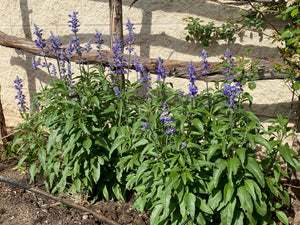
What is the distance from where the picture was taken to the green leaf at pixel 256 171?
85.7 inches

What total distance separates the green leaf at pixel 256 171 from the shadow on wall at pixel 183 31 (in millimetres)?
1912

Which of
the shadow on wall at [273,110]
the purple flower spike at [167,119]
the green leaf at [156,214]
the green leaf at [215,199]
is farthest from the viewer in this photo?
the shadow on wall at [273,110]

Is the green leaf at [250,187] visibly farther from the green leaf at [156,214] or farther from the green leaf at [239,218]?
the green leaf at [156,214]

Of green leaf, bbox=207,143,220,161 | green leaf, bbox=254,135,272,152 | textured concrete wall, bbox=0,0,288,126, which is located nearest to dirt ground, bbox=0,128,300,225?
green leaf, bbox=254,135,272,152

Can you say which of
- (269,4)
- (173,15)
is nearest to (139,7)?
(173,15)

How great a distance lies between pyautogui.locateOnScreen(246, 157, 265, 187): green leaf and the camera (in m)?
2.18

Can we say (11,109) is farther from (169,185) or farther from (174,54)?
(169,185)

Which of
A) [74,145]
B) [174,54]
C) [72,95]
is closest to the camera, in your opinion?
[74,145]

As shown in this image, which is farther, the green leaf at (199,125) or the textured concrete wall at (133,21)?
the textured concrete wall at (133,21)

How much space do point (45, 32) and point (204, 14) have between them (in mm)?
2857

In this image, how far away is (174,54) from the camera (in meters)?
4.14

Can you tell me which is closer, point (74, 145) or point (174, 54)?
point (74, 145)

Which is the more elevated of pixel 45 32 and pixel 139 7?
pixel 139 7

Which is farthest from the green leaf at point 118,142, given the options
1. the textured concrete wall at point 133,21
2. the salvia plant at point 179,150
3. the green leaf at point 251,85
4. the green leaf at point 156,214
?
the textured concrete wall at point 133,21
